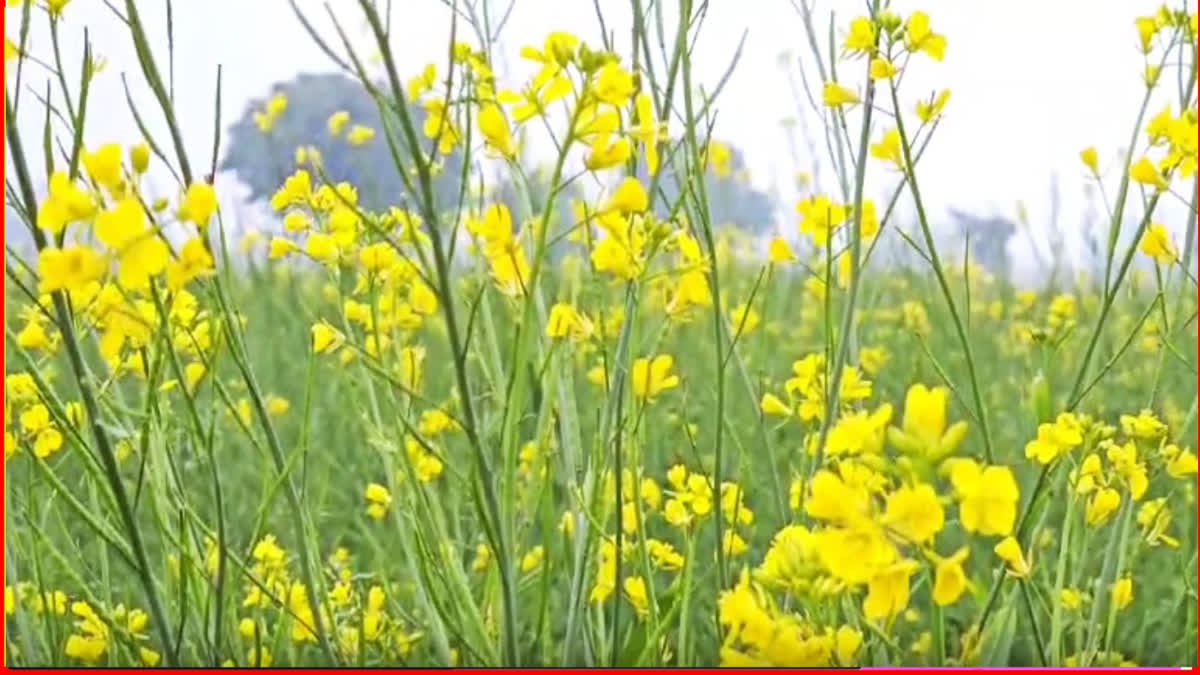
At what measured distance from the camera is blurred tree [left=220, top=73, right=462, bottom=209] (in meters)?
1.30

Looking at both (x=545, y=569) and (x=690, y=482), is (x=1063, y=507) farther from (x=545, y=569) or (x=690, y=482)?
(x=545, y=569)

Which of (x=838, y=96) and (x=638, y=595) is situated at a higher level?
(x=838, y=96)

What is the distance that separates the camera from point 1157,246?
95 cm

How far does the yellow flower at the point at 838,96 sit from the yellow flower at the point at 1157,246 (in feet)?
0.68

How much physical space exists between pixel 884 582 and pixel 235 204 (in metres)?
0.86

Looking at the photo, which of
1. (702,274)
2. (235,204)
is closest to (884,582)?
(702,274)

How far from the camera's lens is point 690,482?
0.94 m

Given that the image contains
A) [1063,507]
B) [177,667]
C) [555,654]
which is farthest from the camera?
[1063,507]

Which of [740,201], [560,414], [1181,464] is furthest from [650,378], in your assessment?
[740,201]

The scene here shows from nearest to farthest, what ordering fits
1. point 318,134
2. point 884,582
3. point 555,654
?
point 884,582, point 555,654, point 318,134

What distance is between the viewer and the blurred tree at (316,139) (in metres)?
1.30

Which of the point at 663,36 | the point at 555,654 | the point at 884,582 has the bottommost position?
the point at 555,654

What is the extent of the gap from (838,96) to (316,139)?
63cm

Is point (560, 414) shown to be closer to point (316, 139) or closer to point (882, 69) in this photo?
point (882, 69)
